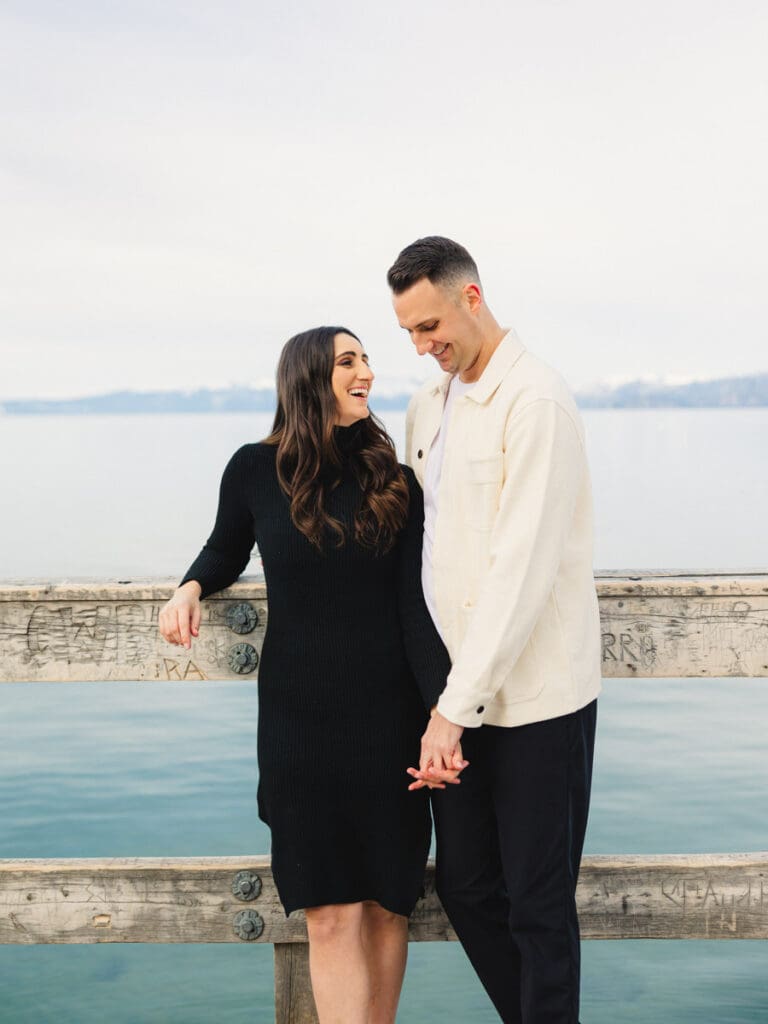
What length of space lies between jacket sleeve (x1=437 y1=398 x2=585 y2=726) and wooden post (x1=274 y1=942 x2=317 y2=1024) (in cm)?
86

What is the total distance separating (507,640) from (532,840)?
46 cm

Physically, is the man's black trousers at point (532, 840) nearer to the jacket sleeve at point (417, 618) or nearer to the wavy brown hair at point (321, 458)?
the jacket sleeve at point (417, 618)

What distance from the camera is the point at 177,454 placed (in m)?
52.0

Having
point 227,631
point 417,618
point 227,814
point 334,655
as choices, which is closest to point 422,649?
point 417,618

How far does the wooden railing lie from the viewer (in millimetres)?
2561

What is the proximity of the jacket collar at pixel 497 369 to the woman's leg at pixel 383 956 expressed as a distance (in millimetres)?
1244

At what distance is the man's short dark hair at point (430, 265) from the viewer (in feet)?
7.91

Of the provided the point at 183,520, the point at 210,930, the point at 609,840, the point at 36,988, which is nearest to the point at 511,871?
the point at 210,930

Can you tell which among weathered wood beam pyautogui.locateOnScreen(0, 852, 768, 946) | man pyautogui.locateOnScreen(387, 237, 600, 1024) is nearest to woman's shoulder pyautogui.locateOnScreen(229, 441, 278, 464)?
man pyautogui.locateOnScreen(387, 237, 600, 1024)

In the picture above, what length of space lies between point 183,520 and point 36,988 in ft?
66.0

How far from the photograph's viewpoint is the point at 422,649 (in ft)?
8.09

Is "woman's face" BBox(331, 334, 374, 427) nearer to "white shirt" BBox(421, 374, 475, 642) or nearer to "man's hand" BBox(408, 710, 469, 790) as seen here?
"white shirt" BBox(421, 374, 475, 642)

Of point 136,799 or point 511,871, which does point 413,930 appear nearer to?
point 511,871

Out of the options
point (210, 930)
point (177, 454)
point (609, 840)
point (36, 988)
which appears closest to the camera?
point (210, 930)
